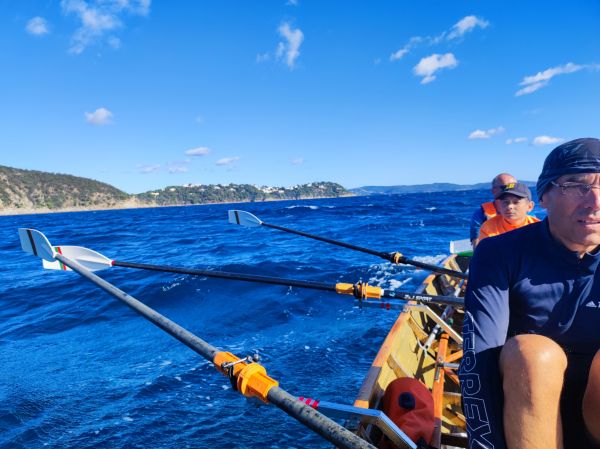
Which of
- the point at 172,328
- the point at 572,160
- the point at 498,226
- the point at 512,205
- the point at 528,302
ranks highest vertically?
the point at 572,160

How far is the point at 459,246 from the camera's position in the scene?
364 inches

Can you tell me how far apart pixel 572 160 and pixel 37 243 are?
767 cm

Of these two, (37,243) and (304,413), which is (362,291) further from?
(37,243)

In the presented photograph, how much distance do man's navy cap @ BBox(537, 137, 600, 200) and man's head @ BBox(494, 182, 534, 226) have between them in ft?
9.24

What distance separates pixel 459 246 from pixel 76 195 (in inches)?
6642

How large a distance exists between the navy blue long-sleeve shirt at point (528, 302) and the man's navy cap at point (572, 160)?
294 mm

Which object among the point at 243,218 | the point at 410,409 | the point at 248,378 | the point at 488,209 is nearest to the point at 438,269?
the point at 488,209

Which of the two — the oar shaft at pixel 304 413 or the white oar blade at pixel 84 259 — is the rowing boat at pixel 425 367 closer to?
the oar shaft at pixel 304 413

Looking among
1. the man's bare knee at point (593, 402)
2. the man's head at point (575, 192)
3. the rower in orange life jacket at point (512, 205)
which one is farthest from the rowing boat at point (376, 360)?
the man's head at point (575, 192)

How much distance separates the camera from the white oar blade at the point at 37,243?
20.0 feet

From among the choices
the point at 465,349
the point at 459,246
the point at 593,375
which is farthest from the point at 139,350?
the point at 459,246

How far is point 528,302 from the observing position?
191cm

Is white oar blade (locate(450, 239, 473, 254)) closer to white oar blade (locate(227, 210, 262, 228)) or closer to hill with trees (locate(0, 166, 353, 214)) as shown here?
white oar blade (locate(227, 210, 262, 228))

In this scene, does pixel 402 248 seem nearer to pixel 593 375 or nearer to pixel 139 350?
pixel 139 350
